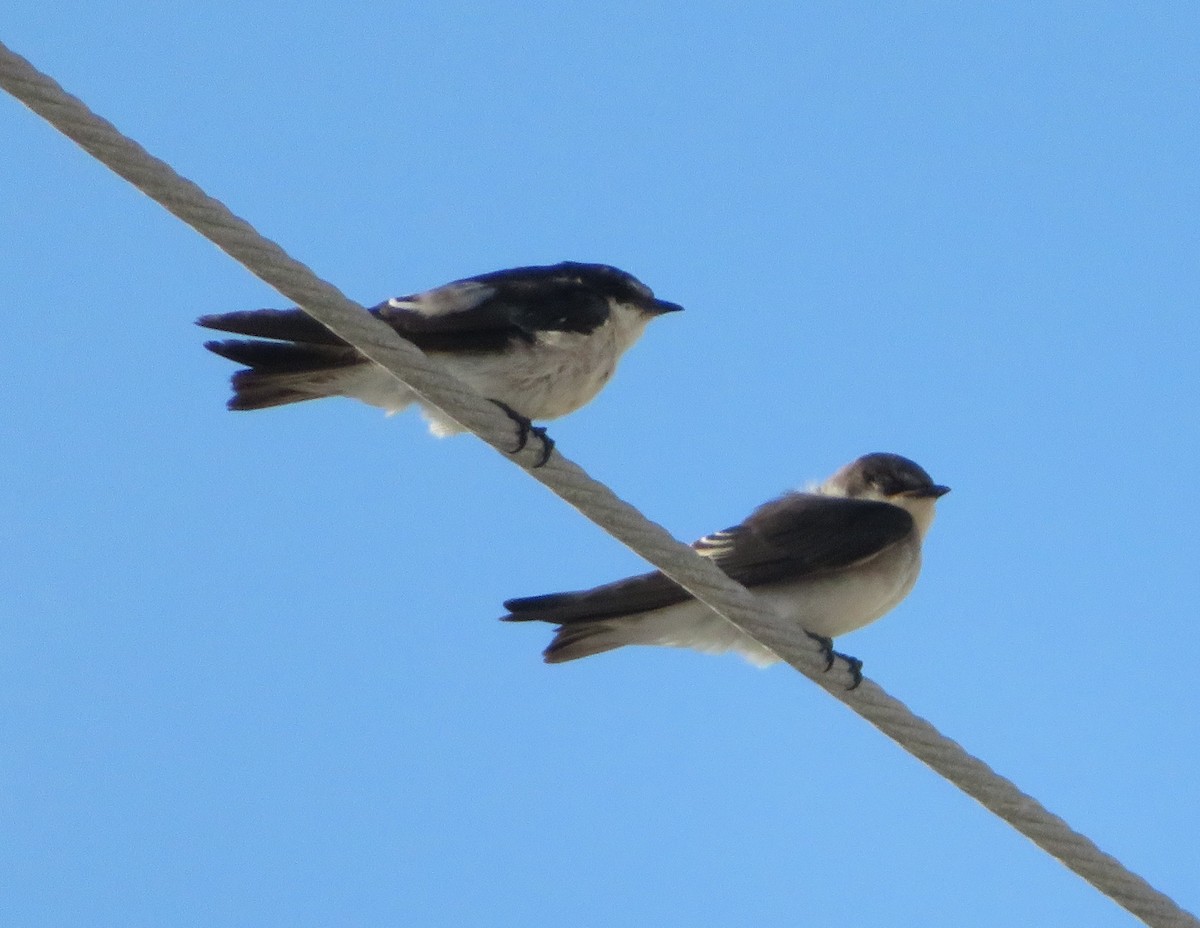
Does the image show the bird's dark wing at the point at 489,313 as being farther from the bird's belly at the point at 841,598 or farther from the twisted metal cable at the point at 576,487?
the bird's belly at the point at 841,598

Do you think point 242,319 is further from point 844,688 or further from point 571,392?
point 844,688

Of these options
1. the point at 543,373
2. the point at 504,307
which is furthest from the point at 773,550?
the point at 504,307

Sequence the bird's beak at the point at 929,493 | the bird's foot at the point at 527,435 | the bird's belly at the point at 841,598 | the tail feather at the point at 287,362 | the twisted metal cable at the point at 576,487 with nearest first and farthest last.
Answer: the twisted metal cable at the point at 576,487
the bird's foot at the point at 527,435
the tail feather at the point at 287,362
the bird's belly at the point at 841,598
the bird's beak at the point at 929,493

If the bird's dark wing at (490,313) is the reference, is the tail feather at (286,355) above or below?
below

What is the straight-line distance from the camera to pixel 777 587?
6.95m

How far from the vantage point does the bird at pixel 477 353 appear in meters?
5.92

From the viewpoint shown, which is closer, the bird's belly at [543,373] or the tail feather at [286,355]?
the tail feather at [286,355]

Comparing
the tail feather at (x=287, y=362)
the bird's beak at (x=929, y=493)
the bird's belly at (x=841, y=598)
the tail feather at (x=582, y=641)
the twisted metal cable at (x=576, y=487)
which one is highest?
the bird's beak at (x=929, y=493)

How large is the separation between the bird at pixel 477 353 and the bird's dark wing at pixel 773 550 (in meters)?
0.67

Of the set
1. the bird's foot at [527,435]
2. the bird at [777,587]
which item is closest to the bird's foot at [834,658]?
the bird at [777,587]

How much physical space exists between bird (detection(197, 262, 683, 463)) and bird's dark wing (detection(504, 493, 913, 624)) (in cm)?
67

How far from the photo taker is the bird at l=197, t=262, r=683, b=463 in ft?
19.4

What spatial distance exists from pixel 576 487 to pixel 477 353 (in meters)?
1.48

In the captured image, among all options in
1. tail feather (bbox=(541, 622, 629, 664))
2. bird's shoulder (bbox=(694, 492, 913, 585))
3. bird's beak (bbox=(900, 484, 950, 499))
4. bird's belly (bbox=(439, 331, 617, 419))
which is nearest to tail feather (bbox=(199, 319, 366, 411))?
bird's belly (bbox=(439, 331, 617, 419))
